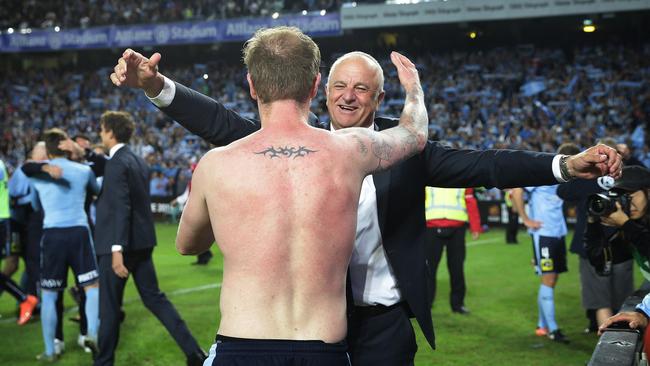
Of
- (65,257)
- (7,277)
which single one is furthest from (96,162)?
(7,277)

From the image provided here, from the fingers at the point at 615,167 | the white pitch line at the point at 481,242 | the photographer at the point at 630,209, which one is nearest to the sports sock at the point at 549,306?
the photographer at the point at 630,209

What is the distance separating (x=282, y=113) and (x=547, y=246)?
6.44 metres

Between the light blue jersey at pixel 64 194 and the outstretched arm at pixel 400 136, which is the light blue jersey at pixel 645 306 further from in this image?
the light blue jersey at pixel 64 194

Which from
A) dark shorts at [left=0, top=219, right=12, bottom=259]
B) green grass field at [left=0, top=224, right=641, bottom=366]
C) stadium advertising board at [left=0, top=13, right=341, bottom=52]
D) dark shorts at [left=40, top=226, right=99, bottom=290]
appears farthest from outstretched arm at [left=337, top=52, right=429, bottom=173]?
stadium advertising board at [left=0, top=13, right=341, bottom=52]

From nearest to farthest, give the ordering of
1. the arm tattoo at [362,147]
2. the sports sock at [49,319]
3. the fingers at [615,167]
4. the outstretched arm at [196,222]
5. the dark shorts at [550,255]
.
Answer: the outstretched arm at [196,222] < the arm tattoo at [362,147] < the fingers at [615,167] < the sports sock at [49,319] < the dark shorts at [550,255]

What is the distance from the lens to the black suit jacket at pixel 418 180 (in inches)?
134

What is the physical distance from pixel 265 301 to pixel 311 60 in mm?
845

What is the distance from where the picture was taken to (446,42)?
33.2 m

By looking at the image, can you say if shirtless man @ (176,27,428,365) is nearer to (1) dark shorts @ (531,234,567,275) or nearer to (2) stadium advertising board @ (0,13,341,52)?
(1) dark shorts @ (531,234,567,275)

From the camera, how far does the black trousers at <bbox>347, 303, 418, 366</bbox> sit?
340 centimetres

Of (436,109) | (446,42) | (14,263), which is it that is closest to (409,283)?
(14,263)

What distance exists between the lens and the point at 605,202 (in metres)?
4.44

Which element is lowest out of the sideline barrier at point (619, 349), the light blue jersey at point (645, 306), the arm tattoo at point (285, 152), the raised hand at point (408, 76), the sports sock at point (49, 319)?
Result: the sports sock at point (49, 319)

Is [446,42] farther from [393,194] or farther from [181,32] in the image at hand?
[393,194]
